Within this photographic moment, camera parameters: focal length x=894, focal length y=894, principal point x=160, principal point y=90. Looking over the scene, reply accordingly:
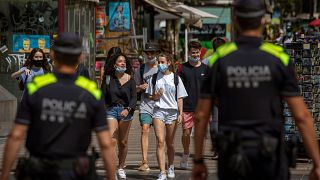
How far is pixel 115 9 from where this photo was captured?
24859 millimetres

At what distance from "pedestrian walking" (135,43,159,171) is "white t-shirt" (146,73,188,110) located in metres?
0.16

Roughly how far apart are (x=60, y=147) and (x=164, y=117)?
598 centimetres

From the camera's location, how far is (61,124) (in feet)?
20.0

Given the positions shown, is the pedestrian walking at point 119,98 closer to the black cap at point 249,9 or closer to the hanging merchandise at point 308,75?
the hanging merchandise at point 308,75

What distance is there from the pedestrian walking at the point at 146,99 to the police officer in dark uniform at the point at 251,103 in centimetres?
602

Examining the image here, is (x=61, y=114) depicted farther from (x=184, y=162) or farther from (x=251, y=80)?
(x=184, y=162)

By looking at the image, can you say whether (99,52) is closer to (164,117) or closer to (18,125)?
(164,117)

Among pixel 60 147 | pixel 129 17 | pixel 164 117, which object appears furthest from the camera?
pixel 129 17

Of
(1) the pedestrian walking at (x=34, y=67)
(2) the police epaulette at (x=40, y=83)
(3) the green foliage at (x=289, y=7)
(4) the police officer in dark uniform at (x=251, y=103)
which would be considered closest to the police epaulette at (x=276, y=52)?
(4) the police officer in dark uniform at (x=251, y=103)

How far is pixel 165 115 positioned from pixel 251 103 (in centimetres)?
596

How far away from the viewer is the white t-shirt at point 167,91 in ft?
39.5

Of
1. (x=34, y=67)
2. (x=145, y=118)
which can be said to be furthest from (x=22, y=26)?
(x=145, y=118)

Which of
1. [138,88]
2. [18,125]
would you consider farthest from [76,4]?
[18,125]

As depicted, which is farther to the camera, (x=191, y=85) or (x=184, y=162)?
(x=184, y=162)
